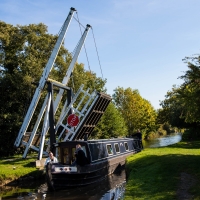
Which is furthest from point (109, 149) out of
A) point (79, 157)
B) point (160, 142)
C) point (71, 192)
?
point (160, 142)

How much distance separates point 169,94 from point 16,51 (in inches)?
1380

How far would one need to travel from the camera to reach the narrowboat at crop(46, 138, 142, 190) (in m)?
12.6

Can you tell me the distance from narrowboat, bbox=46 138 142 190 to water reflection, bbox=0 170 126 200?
14.9 inches

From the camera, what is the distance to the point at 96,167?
48.2ft

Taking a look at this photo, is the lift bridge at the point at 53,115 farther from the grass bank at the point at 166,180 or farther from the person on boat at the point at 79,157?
the grass bank at the point at 166,180

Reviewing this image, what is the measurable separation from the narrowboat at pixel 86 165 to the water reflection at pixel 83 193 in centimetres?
38

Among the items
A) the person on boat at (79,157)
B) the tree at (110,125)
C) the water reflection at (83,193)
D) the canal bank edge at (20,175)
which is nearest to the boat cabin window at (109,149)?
the water reflection at (83,193)

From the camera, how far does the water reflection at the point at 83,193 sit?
11.5m

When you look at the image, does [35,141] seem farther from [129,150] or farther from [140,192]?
[140,192]

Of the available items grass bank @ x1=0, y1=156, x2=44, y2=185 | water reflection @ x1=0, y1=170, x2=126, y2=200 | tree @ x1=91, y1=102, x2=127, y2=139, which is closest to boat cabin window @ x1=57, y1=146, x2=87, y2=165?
water reflection @ x1=0, y1=170, x2=126, y2=200

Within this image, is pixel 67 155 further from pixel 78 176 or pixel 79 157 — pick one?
pixel 78 176

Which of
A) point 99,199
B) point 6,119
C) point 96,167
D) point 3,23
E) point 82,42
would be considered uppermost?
point 3,23

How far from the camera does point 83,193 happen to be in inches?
483

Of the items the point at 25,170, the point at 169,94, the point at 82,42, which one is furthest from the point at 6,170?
the point at 169,94
